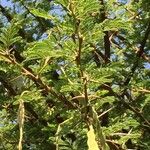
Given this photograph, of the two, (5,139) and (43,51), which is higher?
(43,51)

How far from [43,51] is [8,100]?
1570 millimetres

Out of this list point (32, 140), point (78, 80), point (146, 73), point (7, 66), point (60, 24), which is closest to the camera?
point (60, 24)

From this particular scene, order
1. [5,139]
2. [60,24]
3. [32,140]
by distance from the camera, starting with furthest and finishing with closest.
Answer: [32,140]
[5,139]
[60,24]

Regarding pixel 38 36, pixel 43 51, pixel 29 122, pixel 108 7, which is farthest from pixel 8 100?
pixel 43 51

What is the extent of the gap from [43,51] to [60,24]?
17 cm

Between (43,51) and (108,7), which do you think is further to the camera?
(108,7)

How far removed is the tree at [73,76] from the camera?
7.75ft

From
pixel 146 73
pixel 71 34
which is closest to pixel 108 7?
pixel 146 73

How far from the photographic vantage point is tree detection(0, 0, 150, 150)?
2.36 metres

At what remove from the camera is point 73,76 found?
2.80m

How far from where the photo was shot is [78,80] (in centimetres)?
261

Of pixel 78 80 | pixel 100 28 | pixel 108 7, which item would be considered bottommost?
pixel 78 80

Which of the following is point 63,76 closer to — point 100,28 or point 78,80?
point 78,80

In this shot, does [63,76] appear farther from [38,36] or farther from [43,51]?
[38,36]
